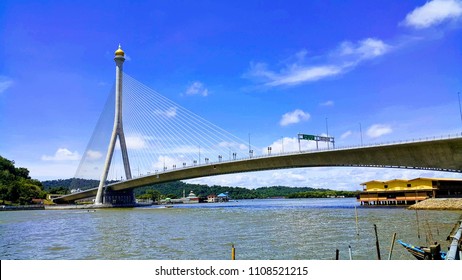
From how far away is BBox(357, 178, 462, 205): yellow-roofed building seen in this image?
119ft

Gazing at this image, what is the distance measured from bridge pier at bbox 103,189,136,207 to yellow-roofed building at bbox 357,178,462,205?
33.3 meters

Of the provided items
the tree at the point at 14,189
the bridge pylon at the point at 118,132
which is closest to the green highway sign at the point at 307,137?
the bridge pylon at the point at 118,132

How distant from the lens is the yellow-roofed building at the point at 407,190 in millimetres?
36312

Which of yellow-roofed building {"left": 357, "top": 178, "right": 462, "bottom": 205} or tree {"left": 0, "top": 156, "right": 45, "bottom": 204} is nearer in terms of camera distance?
yellow-roofed building {"left": 357, "top": 178, "right": 462, "bottom": 205}

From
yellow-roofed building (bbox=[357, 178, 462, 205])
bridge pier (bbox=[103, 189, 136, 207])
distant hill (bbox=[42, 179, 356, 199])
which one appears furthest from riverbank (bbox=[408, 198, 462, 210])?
distant hill (bbox=[42, 179, 356, 199])

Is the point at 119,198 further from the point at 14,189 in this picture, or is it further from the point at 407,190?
the point at 407,190

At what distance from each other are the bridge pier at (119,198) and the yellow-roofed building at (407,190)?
33349 millimetres

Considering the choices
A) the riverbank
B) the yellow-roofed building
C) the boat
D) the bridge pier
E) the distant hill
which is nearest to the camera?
the boat

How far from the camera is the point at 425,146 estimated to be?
2859 cm

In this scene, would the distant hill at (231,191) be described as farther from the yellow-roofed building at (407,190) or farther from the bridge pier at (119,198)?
the yellow-roofed building at (407,190)

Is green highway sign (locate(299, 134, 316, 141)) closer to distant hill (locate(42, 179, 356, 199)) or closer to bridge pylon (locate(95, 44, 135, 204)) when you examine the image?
bridge pylon (locate(95, 44, 135, 204))

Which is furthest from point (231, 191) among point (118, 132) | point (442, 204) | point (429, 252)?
point (429, 252)
